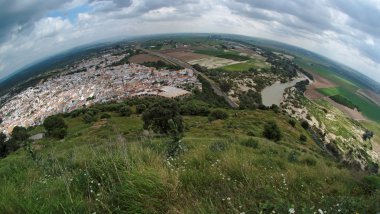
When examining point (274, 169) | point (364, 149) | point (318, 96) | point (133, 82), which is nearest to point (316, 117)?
point (364, 149)

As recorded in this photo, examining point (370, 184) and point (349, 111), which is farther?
point (349, 111)

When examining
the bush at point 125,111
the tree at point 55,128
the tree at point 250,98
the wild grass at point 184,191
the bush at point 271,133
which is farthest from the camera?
the tree at point 250,98

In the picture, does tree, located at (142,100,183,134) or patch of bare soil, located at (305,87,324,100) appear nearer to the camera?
tree, located at (142,100,183,134)

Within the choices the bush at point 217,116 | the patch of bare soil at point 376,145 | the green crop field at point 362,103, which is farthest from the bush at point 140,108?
the green crop field at point 362,103

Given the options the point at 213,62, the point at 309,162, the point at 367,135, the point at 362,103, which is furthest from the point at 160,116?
the point at 362,103

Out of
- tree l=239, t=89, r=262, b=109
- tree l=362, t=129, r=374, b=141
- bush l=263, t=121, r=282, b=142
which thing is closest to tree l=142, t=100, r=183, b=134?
bush l=263, t=121, r=282, b=142

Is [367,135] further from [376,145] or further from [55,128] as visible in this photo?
[55,128]

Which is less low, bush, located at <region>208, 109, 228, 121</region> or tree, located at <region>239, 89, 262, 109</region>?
bush, located at <region>208, 109, 228, 121</region>

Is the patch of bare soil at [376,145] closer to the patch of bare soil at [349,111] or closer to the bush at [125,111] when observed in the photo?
the patch of bare soil at [349,111]

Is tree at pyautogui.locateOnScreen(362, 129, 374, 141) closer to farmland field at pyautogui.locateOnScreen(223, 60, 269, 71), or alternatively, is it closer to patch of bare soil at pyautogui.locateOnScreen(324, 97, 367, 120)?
A: patch of bare soil at pyautogui.locateOnScreen(324, 97, 367, 120)

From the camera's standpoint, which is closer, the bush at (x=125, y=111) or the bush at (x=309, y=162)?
the bush at (x=309, y=162)

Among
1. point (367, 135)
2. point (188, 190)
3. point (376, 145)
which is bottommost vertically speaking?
point (376, 145)
